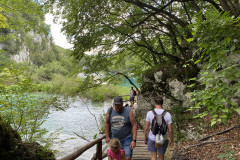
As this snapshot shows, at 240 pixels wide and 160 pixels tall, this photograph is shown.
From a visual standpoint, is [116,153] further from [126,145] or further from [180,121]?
[180,121]

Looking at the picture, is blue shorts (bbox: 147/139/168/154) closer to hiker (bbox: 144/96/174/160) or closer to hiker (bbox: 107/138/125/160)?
hiker (bbox: 144/96/174/160)

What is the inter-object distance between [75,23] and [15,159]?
4.35m

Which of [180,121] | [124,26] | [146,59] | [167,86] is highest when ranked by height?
[124,26]

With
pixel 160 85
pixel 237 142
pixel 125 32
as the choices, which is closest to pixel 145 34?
pixel 125 32

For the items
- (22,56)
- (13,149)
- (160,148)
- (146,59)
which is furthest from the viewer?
(22,56)

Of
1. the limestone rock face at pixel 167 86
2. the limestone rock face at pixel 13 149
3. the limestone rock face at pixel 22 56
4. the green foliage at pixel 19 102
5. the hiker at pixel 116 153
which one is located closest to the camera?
the limestone rock face at pixel 13 149

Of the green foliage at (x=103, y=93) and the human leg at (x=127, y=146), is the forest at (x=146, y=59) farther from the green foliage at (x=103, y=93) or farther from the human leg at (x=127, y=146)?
the green foliage at (x=103, y=93)

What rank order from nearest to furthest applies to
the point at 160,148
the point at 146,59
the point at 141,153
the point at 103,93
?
the point at 160,148 < the point at 141,153 < the point at 146,59 < the point at 103,93

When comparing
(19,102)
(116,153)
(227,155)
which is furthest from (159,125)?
(19,102)

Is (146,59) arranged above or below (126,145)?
above

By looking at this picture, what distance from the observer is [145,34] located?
9.20 meters

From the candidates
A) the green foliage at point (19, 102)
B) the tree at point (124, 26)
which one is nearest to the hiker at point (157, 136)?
the tree at point (124, 26)

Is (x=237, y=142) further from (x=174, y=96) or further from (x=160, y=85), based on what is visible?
(x=160, y=85)

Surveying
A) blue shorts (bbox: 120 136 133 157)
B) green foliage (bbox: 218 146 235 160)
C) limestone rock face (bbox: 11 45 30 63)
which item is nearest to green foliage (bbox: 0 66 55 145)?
blue shorts (bbox: 120 136 133 157)
